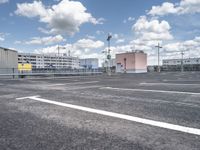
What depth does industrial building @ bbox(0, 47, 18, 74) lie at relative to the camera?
2005 cm

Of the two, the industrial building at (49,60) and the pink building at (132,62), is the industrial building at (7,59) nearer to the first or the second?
the pink building at (132,62)

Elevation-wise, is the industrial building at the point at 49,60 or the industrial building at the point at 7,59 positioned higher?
the industrial building at the point at 49,60

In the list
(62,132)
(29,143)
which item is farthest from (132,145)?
(29,143)

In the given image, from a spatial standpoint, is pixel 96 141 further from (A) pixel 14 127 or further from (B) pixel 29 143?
(A) pixel 14 127

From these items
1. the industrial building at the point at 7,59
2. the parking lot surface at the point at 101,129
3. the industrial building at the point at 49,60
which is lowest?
the parking lot surface at the point at 101,129

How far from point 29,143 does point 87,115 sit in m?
1.45

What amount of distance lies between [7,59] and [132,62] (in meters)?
46.1

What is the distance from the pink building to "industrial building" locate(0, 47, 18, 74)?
40834mm

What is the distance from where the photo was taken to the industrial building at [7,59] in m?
20.0

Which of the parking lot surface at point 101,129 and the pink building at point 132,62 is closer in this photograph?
the parking lot surface at point 101,129

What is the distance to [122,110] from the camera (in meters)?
3.68

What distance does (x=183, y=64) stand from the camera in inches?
3100

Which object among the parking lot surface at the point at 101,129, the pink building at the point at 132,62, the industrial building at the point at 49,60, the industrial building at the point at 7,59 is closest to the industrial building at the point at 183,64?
the pink building at the point at 132,62

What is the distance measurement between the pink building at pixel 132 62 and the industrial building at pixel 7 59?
40834 millimetres
